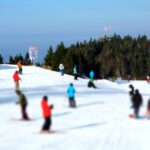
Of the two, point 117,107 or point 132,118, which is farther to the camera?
point 117,107

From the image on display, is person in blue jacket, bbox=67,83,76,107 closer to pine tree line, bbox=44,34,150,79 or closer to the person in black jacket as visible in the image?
the person in black jacket

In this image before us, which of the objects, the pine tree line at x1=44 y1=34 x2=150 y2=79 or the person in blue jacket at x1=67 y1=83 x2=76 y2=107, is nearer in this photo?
the person in blue jacket at x1=67 y1=83 x2=76 y2=107

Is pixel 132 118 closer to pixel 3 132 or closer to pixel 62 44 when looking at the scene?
Result: pixel 3 132

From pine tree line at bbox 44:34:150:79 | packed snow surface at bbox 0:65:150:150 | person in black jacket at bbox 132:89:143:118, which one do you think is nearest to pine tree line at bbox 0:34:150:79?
pine tree line at bbox 44:34:150:79

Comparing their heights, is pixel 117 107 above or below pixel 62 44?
below

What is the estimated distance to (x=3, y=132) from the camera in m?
14.8

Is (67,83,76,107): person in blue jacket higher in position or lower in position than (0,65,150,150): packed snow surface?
higher

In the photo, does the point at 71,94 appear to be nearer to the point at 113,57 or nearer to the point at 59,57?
the point at 59,57

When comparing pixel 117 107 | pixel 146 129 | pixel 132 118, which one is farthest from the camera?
pixel 117 107

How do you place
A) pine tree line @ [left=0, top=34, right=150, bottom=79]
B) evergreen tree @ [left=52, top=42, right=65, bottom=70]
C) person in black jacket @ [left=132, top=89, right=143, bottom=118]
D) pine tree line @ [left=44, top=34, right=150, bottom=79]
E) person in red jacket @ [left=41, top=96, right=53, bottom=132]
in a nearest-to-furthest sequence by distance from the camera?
person in red jacket @ [left=41, top=96, right=53, bottom=132] → person in black jacket @ [left=132, top=89, right=143, bottom=118] → evergreen tree @ [left=52, top=42, right=65, bottom=70] → pine tree line @ [left=0, top=34, right=150, bottom=79] → pine tree line @ [left=44, top=34, right=150, bottom=79]

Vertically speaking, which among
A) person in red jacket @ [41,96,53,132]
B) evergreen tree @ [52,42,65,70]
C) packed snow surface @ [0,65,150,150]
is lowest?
packed snow surface @ [0,65,150,150]

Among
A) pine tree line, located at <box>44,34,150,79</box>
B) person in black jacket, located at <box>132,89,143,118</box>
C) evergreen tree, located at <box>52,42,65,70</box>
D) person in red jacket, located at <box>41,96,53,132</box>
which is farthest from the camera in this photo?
pine tree line, located at <box>44,34,150,79</box>

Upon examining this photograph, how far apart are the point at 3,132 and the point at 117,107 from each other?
8060mm

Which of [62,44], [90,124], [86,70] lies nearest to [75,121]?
[90,124]
